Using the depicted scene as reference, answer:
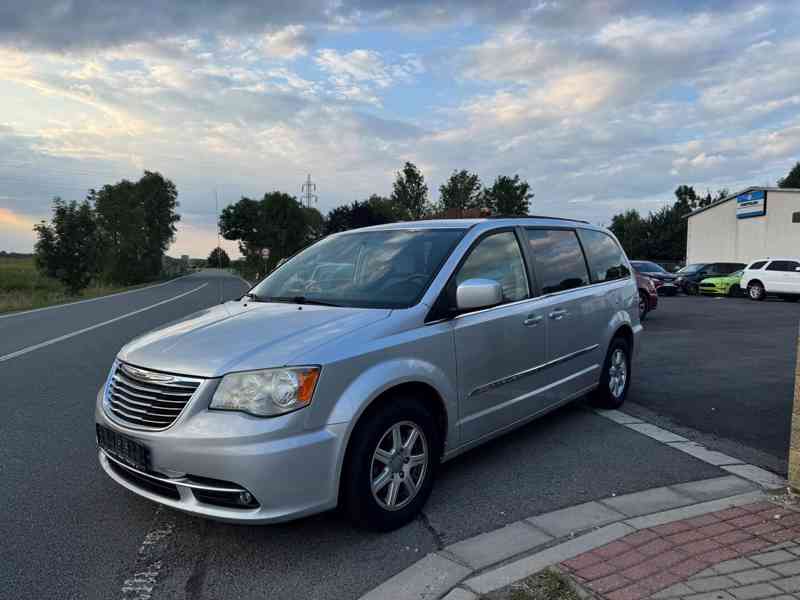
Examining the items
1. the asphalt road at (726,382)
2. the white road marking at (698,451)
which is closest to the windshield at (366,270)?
the white road marking at (698,451)

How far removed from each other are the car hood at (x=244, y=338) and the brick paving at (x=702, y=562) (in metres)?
1.70

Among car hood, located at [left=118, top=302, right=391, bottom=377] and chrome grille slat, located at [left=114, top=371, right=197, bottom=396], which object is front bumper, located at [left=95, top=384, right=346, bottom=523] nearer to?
chrome grille slat, located at [left=114, top=371, right=197, bottom=396]

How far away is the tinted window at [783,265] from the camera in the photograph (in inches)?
926

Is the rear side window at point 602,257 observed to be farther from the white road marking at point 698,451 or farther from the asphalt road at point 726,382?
the asphalt road at point 726,382

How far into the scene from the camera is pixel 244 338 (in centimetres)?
333

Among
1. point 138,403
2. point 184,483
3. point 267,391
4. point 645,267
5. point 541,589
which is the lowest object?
point 541,589

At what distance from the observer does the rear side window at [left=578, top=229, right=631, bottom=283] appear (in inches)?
226

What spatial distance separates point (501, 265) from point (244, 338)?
2.04m

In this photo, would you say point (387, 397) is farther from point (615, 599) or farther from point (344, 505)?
point (615, 599)

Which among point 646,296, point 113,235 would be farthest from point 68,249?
point 646,296

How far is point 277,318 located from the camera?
3670 millimetres

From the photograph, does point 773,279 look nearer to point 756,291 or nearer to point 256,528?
point 756,291

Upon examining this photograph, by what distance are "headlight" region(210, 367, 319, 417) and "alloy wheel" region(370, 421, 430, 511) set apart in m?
0.57

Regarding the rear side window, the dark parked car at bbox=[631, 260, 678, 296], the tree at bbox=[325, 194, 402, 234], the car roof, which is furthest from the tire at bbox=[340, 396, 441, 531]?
the tree at bbox=[325, 194, 402, 234]
